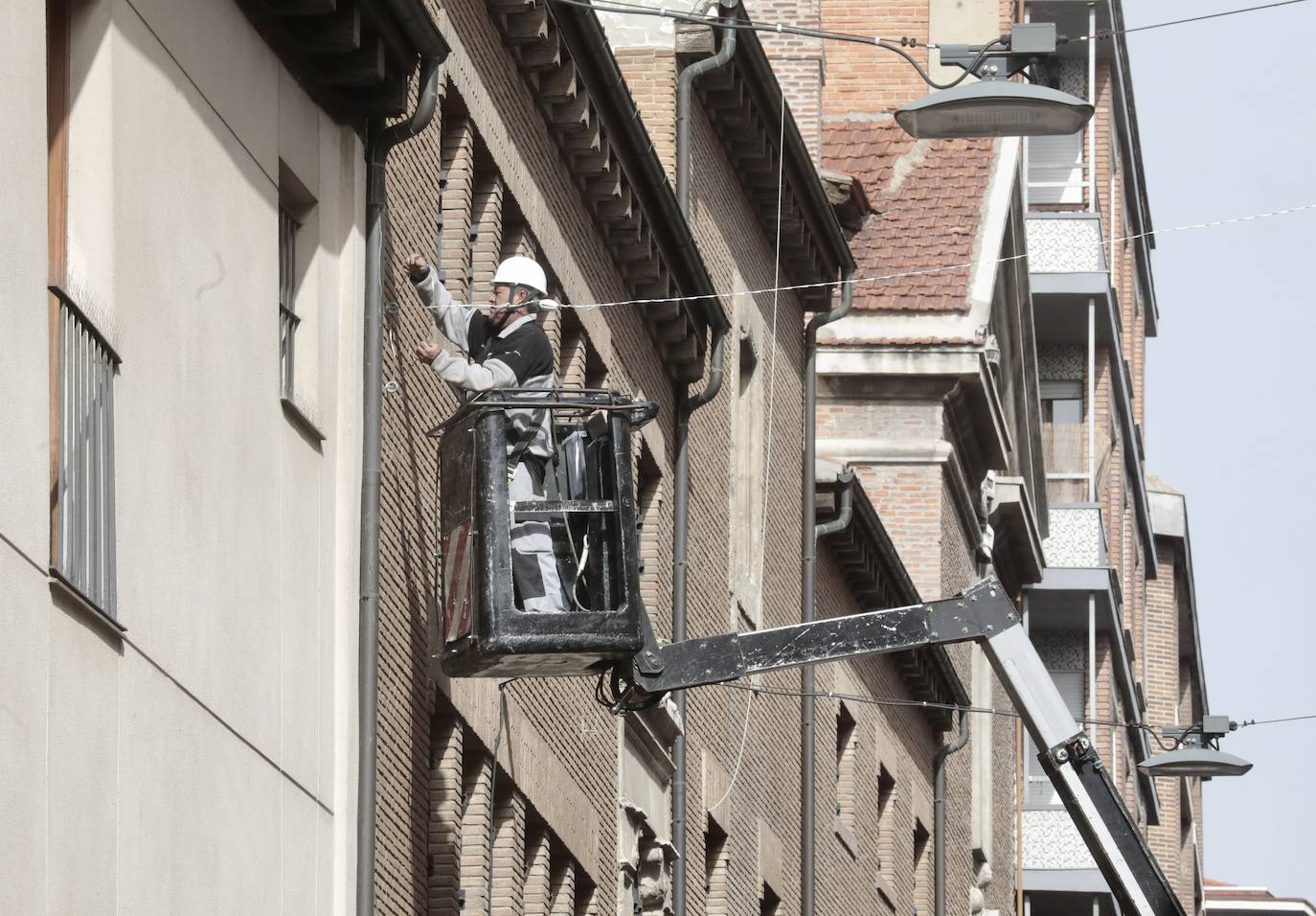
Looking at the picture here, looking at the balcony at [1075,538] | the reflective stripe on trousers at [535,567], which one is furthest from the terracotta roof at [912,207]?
the reflective stripe on trousers at [535,567]

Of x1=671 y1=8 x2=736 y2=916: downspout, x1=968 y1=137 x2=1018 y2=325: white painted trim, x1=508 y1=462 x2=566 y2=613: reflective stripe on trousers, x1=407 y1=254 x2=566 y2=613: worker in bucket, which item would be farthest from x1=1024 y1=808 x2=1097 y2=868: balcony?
x1=508 y1=462 x2=566 y2=613: reflective stripe on trousers

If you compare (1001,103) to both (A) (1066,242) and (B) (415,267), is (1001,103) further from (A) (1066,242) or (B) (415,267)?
(A) (1066,242)

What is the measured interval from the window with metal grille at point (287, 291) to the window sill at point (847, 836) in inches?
679

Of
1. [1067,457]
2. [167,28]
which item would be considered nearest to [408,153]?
[167,28]

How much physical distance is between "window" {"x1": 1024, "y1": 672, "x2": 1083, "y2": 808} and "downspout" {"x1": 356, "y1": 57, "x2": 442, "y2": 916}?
3365 cm

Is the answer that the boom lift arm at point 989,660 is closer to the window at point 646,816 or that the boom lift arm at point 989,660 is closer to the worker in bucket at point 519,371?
the worker in bucket at point 519,371

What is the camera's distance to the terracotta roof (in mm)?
35188

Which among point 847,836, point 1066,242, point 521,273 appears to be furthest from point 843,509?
point 1066,242

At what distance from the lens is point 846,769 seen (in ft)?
108

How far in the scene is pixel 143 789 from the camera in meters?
11.7

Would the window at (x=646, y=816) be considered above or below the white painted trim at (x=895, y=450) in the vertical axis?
below

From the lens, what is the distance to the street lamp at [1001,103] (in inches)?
723

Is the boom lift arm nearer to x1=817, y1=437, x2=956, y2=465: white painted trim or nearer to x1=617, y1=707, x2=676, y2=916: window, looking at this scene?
x1=617, y1=707, x2=676, y2=916: window

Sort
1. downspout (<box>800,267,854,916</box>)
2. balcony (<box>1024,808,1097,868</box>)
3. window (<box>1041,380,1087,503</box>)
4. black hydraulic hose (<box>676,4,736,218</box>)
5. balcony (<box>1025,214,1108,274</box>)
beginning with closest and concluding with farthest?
black hydraulic hose (<box>676,4,736,218</box>), downspout (<box>800,267,854,916</box>), balcony (<box>1024,808,1097,868</box>), balcony (<box>1025,214,1108,274</box>), window (<box>1041,380,1087,503</box>)
